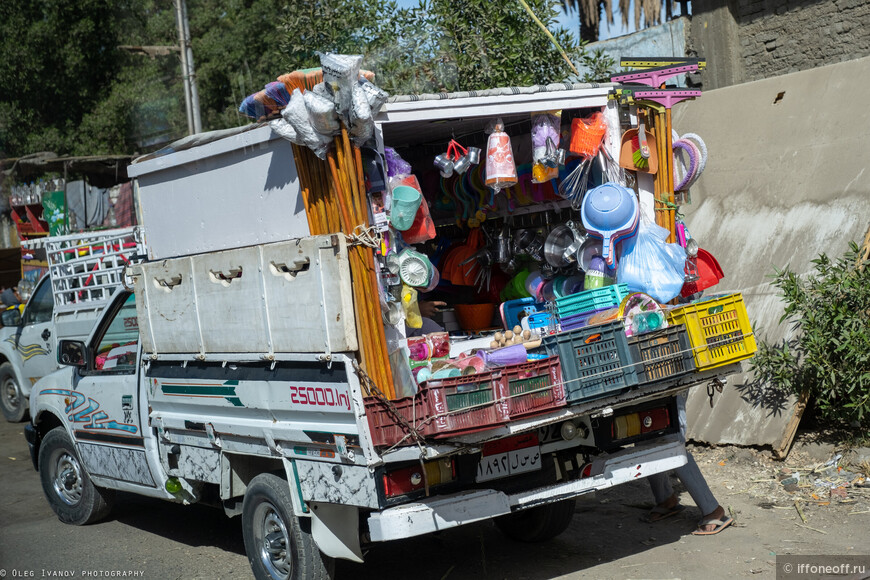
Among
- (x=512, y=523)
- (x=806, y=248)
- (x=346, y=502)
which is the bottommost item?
(x=512, y=523)

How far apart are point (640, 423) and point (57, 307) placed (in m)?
7.24

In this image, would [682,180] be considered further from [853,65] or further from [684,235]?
[853,65]

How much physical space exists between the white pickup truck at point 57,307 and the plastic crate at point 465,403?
554 cm

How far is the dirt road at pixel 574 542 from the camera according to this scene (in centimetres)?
492

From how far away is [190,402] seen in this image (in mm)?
5117

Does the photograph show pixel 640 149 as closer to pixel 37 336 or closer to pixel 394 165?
pixel 394 165

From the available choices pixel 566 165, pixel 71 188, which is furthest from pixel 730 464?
pixel 71 188

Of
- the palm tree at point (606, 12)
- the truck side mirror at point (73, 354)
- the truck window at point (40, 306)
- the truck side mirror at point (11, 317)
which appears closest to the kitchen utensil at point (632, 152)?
the truck side mirror at point (73, 354)

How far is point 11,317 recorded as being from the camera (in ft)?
35.0

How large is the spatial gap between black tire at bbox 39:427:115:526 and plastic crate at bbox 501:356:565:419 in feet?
12.3

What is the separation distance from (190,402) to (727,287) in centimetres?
467

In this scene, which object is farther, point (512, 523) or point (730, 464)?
point (730, 464)

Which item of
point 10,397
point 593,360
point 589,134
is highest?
point 589,134

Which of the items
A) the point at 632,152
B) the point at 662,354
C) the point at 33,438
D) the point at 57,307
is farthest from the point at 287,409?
the point at 57,307
